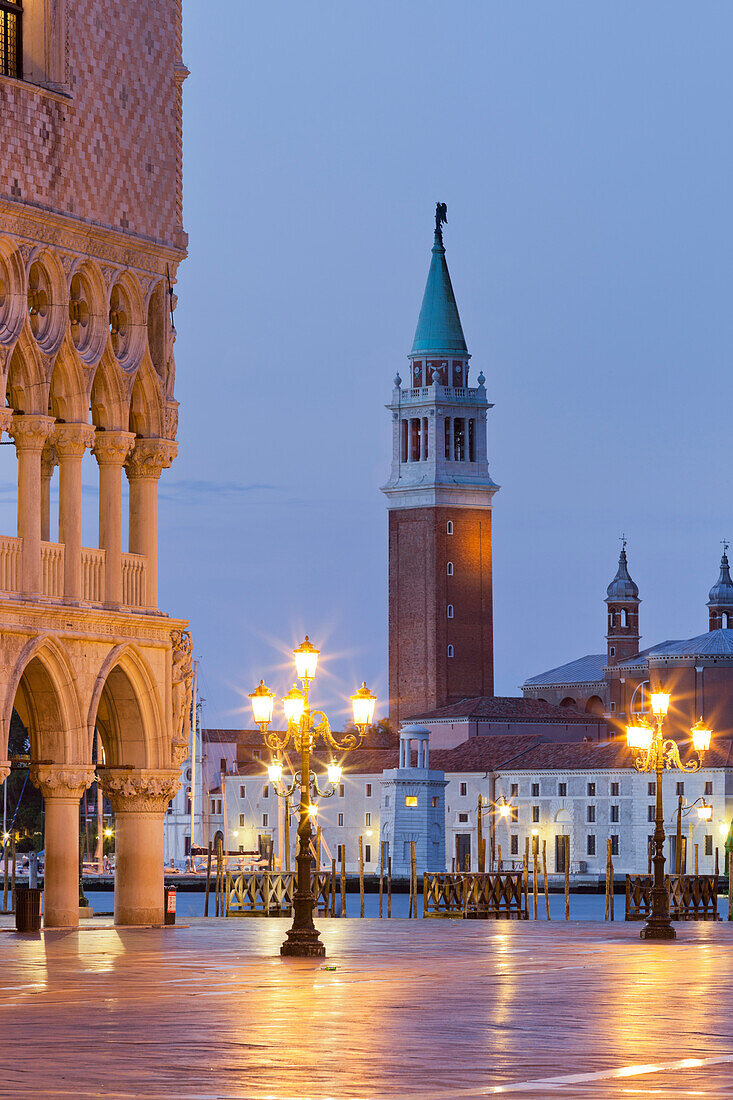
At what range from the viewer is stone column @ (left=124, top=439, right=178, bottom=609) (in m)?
30.1

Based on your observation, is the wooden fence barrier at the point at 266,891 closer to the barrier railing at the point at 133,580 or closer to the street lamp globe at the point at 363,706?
the barrier railing at the point at 133,580

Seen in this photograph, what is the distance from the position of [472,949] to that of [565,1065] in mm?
12548

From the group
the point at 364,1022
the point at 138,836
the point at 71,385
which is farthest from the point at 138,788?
the point at 364,1022

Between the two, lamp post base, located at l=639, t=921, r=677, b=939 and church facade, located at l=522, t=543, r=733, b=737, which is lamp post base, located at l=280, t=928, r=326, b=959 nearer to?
lamp post base, located at l=639, t=921, r=677, b=939

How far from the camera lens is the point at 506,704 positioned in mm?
135125

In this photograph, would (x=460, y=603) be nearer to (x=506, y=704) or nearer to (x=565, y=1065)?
(x=506, y=704)

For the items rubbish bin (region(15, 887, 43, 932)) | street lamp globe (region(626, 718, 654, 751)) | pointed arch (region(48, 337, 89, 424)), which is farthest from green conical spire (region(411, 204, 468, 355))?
rubbish bin (region(15, 887, 43, 932))

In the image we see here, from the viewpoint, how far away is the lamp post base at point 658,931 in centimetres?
2805

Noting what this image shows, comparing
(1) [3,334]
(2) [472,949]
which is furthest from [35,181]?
(2) [472,949]

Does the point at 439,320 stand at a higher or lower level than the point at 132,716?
higher

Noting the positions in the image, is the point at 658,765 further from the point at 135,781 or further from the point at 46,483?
the point at 46,483

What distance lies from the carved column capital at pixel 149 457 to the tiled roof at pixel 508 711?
100 metres

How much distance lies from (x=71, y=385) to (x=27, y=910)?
667 centimetres

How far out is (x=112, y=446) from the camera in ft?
96.5
